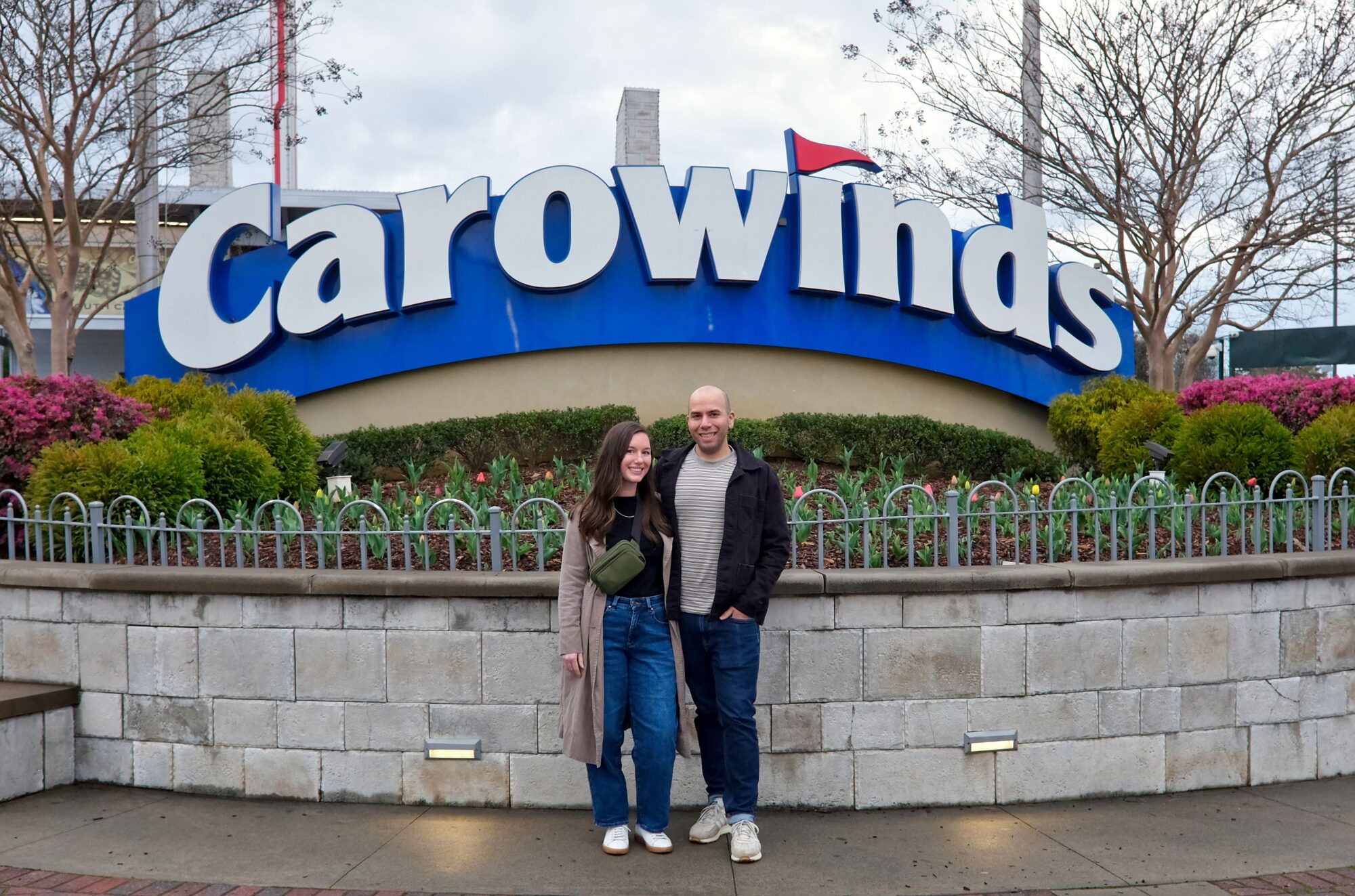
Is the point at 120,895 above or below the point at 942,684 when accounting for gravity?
below

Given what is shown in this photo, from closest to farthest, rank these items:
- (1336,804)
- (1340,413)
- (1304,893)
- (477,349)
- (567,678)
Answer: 1. (1304,893)
2. (567,678)
3. (1336,804)
4. (1340,413)
5. (477,349)

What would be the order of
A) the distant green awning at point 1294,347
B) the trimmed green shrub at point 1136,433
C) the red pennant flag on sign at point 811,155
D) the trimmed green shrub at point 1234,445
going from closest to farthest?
1. the trimmed green shrub at point 1234,445
2. the trimmed green shrub at point 1136,433
3. the red pennant flag on sign at point 811,155
4. the distant green awning at point 1294,347

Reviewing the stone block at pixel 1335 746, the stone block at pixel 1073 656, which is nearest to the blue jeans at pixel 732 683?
the stone block at pixel 1073 656

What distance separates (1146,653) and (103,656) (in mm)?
5024

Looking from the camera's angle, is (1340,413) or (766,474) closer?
(766,474)

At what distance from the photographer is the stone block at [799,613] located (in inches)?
182

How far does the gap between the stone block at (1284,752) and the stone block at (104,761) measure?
5.45 metres

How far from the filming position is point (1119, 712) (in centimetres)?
480

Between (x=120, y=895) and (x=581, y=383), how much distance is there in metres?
8.21

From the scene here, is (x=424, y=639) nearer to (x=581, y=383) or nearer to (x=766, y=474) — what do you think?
(x=766, y=474)

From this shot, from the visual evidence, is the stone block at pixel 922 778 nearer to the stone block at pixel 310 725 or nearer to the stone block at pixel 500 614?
the stone block at pixel 500 614

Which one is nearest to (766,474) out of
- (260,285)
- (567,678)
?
(567,678)

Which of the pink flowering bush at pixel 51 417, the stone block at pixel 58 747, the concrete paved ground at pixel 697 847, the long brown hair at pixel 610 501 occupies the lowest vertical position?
the concrete paved ground at pixel 697 847

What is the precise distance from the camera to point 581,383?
1150cm
